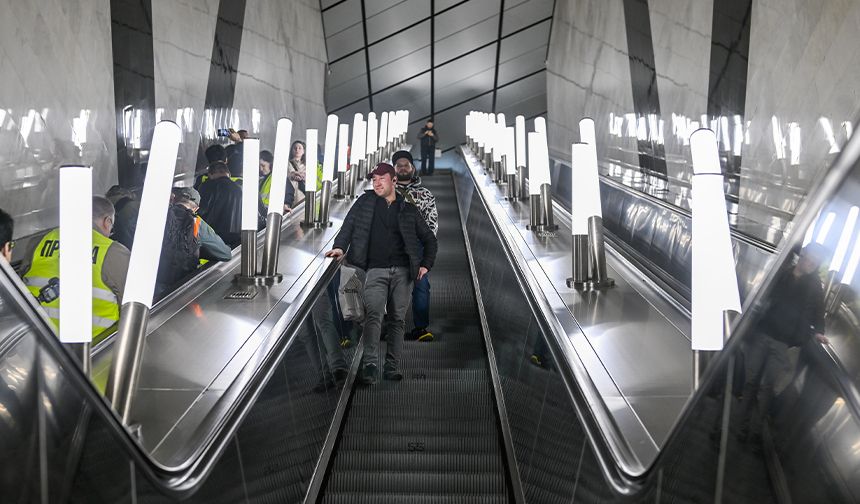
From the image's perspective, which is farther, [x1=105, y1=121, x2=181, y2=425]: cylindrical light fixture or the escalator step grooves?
the escalator step grooves

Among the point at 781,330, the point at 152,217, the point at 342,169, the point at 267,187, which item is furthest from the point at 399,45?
the point at 781,330

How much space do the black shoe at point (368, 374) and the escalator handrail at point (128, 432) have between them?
2.06m

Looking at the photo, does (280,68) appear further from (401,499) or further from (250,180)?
(401,499)

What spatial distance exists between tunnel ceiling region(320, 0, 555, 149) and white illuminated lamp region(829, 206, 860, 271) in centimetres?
2468

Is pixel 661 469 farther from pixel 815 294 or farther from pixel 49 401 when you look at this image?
pixel 49 401

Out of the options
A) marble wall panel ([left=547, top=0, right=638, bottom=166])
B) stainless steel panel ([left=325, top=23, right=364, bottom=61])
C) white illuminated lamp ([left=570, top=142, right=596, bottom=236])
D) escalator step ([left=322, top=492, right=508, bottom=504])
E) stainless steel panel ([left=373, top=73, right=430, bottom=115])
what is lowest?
escalator step ([left=322, top=492, right=508, bottom=504])

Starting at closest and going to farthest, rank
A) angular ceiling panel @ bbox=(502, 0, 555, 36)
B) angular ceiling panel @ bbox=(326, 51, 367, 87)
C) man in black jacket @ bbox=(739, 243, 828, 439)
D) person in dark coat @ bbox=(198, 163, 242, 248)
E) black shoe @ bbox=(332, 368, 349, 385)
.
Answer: man in black jacket @ bbox=(739, 243, 828, 439) → black shoe @ bbox=(332, 368, 349, 385) → person in dark coat @ bbox=(198, 163, 242, 248) → angular ceiling panel @ bbox=(502, 0, 555, 36) → angular ceiling panel @ bbox=(326, 51, 367, 87)

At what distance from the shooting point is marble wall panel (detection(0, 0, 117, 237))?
23.8 ft

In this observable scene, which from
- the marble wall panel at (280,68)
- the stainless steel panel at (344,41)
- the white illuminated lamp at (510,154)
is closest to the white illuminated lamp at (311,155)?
the white illuminated lamp at (510,154)

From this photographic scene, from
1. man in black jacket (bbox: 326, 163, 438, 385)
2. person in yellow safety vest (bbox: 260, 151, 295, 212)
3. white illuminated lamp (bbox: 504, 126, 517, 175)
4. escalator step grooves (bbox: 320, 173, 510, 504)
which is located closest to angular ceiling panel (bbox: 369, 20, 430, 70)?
white illuminated lamp (bbox: 504, 126, 517, 175)

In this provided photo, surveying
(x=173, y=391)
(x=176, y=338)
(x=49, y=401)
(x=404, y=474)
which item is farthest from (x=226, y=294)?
(x=49, y=401)

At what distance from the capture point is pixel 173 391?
3.44m

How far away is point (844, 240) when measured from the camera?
1.43 metres

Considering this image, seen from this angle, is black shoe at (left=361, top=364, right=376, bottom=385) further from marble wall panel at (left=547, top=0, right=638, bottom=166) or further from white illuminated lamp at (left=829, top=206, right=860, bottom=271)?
marble wall panel at (left=547, top=0, right=638, bottom=166)
